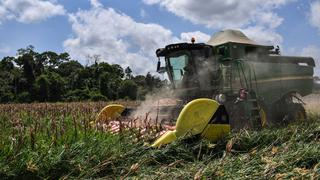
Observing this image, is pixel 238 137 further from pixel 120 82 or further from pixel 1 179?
pixel 120 82

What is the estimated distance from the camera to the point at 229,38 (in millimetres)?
10852

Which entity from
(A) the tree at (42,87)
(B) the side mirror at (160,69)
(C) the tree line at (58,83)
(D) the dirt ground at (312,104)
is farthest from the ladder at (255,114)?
(A) the tree at (42,87)

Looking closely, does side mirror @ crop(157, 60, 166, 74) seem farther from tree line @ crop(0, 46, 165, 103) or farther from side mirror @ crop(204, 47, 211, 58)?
tree line @ crop(0, 46, 165, 103)

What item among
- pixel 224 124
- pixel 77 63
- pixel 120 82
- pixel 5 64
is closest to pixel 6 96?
pixel 120 82

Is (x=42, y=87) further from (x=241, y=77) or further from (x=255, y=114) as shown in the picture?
(x=255, y=114)

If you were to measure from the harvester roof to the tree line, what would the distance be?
85.2ft

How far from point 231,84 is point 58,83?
131ft

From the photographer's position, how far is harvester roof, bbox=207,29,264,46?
35.4 ft

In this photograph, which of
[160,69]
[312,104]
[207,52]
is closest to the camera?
[207,52]

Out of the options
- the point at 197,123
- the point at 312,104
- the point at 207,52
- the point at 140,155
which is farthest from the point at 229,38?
the point at 140,155

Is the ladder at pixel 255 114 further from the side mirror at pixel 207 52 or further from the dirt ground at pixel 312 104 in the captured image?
the dirt ground at pixel 312 104

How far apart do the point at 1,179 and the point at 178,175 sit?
80.4 inches

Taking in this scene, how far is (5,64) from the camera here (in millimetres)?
59969

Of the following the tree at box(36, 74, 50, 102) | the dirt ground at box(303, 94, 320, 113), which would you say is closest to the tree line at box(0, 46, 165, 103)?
the tree at box(36, 74, 50, 102)
